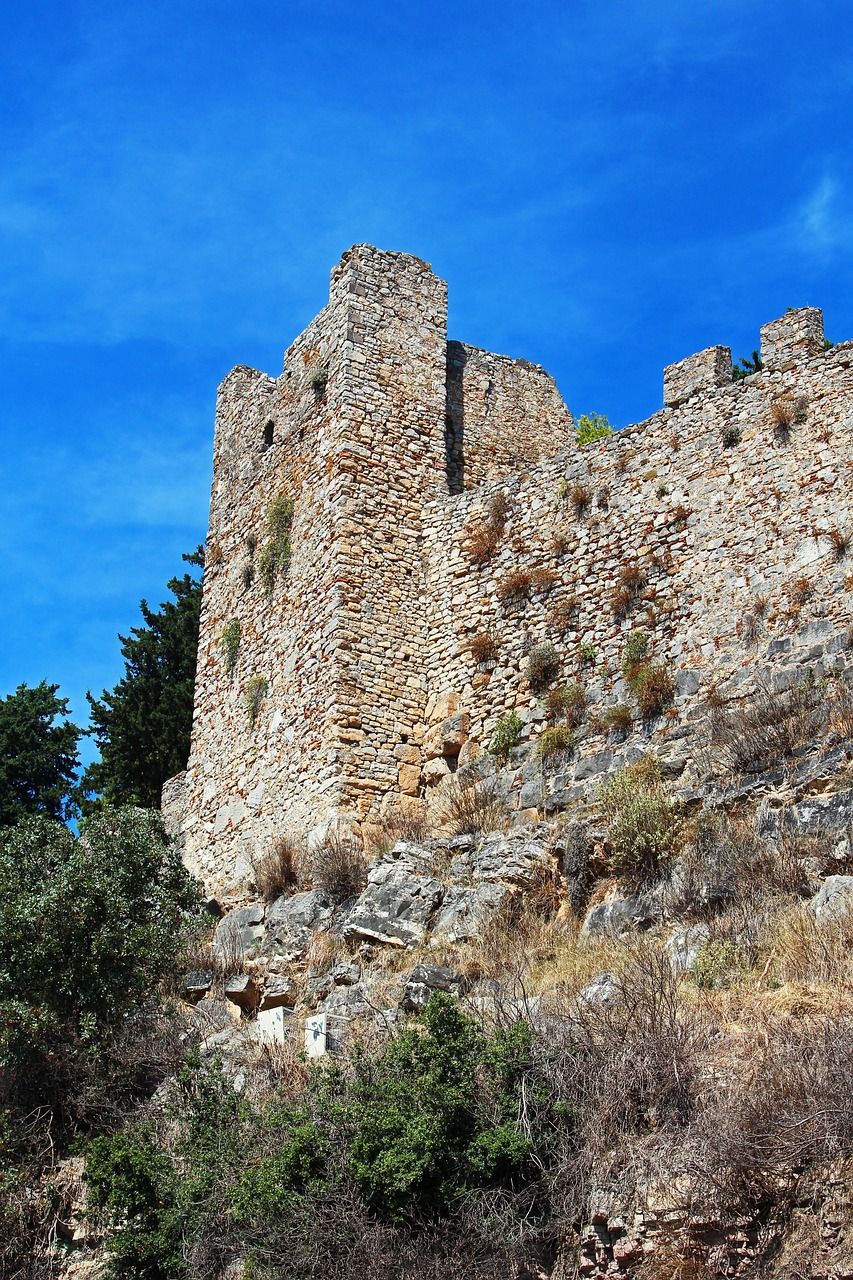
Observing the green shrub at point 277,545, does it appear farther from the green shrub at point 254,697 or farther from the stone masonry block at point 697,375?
the stone masonry block at point 697,375

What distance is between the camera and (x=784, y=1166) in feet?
24.8

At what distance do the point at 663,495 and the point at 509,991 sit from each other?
6.40 metres

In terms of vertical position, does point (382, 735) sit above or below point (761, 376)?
below

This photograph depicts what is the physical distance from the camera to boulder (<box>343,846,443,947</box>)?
12898 millimetres

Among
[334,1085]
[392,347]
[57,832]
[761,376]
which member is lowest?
[334,1085]

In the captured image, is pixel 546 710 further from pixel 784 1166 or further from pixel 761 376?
pixel 784 1166

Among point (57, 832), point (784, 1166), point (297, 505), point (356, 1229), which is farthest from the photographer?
point (297, 505)

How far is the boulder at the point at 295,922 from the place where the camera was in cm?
1374

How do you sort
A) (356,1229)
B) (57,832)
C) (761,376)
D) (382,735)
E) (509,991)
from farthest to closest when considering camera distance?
(382,735) < (761,376) < (57,832) < (509,991) < (356,1229)

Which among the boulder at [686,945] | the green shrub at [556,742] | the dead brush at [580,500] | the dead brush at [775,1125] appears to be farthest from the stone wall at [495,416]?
the dead brush at [775,1125]

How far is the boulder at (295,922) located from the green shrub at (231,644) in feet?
17.1

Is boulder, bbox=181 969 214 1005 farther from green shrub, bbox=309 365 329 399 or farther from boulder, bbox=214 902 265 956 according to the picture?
green shrub, bbox=309 365 329 399

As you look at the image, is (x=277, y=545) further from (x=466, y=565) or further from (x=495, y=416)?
(x=495, y=416)

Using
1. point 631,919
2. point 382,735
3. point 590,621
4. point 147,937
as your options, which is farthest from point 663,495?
point 147,937
